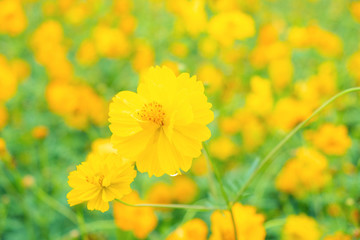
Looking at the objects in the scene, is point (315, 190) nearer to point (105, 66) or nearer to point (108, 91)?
point (108, 91)

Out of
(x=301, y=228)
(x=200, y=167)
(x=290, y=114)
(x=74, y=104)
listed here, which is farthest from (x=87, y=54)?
(x=301, y=228)

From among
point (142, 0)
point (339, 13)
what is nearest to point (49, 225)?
point (142, 0)

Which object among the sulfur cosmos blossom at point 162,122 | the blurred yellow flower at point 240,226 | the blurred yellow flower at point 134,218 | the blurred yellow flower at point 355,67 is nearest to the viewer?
the sulfur cosmos blossom at point 162,122

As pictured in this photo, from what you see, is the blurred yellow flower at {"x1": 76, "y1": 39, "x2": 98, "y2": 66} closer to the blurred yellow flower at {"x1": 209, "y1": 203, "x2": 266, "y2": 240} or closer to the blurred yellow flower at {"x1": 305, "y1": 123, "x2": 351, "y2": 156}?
the blurred yellow flower at {"x1": 305, "y1": 123, "x2": 351, "y2": 156}

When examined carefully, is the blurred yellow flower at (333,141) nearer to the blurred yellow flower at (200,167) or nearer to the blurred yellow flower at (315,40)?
the blurred yellow flower at (200,167)

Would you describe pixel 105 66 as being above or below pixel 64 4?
below

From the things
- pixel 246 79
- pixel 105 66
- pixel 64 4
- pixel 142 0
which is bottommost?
pixel 246 79

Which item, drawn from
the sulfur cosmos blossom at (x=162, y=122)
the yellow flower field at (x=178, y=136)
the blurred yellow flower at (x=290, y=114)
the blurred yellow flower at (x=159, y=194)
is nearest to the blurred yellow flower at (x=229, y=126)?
the yellow flower field at (x=178, y=136)
